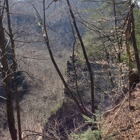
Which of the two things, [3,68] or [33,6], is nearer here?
[3,68]

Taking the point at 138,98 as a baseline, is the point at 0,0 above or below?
above

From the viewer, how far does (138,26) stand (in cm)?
1025

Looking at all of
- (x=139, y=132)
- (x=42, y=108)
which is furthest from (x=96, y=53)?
(x=42, y=108)

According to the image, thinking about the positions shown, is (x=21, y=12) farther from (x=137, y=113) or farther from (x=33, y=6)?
(x=137, y=113)

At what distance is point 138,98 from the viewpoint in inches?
328

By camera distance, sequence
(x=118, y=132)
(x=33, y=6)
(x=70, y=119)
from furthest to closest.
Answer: (x=70, y=119) → (x=33, y=6) → (x=118, y=132)

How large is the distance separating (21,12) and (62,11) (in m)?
1.03

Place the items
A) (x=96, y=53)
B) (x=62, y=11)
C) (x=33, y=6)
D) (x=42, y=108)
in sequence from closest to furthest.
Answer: (x=62, y=11) < (x=33, y=6) < (x=96, y=53) < (x=42, y=108)

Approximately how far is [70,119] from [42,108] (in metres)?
6.23

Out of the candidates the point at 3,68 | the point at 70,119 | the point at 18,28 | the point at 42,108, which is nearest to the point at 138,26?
the point at 18,28

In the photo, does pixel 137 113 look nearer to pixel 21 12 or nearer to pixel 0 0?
pixel 21 12

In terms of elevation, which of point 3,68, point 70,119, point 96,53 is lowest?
point 70,119

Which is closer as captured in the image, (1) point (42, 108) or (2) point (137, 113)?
(2) point (137, 113)

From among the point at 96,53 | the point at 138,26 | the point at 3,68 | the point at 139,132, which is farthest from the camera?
the point at 96,53
